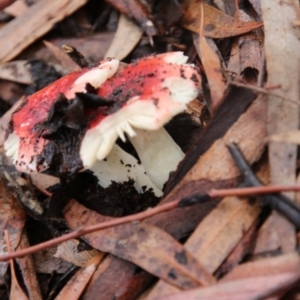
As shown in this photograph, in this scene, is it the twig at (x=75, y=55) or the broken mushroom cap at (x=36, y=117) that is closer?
the broken mushroom cap at (x=36, y=117)

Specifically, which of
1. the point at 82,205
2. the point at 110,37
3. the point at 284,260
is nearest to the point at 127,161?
the point at 82,205

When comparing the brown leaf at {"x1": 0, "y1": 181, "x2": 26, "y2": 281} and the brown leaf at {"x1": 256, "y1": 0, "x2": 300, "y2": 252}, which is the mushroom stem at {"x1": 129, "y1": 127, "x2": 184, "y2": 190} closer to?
the brown leaf at {"x1": 256, "y1": 0, "x2": 300, "y2": 252}

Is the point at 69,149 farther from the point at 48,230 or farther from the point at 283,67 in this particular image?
the point at 283,67

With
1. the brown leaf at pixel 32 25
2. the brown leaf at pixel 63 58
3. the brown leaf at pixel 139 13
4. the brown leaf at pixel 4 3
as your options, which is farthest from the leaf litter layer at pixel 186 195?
the brown leaf at pixel 4 3

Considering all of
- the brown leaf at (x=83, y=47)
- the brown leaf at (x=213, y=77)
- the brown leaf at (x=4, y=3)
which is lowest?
the brown leaf at (x=213, y=77)

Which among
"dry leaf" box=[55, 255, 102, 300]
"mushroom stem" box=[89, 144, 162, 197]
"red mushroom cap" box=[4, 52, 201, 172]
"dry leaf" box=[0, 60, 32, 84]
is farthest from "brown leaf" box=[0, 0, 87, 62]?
"dry leaf" box=[55, 255, 102, 300]

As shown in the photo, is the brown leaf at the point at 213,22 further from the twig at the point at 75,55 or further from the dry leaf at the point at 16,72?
the dry leaf at the point at 16,72

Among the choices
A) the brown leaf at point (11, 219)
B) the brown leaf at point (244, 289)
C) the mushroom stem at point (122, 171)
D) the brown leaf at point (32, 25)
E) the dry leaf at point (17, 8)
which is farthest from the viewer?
the dry leaf at point (17, 8)
